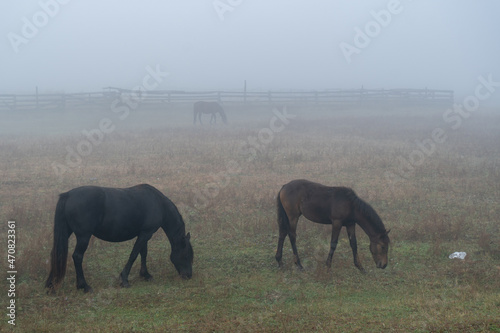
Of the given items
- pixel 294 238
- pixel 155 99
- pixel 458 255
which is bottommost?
pixel 458 255

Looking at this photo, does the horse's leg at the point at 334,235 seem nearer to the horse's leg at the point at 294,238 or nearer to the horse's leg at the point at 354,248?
the horse's leg at the point at 354,248

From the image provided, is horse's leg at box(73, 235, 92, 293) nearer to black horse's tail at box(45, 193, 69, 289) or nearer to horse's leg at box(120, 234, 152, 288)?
black horse's tail at box(45, 193, 69, 289)

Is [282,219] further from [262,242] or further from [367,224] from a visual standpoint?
[367,224]

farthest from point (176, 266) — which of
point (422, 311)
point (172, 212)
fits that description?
point (422, 311)

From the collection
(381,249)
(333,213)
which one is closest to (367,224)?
(381,249)

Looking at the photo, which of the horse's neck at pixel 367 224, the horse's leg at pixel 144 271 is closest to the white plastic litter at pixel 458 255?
the horse's neck at pixel 367 224

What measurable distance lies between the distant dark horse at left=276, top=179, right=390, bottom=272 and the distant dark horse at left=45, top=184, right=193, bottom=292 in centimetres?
188

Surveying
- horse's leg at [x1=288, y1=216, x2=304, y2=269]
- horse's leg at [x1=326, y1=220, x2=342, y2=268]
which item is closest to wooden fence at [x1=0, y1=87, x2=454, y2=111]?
horse's leg at [x1=288, y1=216, x2=304, y2=269]

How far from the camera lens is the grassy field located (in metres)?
5.86

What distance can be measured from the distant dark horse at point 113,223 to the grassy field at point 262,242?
1.09ft

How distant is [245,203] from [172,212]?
4.08 meters

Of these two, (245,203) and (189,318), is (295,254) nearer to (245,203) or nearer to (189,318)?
(189,318)

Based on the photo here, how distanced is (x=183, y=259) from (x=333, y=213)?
2.65 meters

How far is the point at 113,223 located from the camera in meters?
6.98
